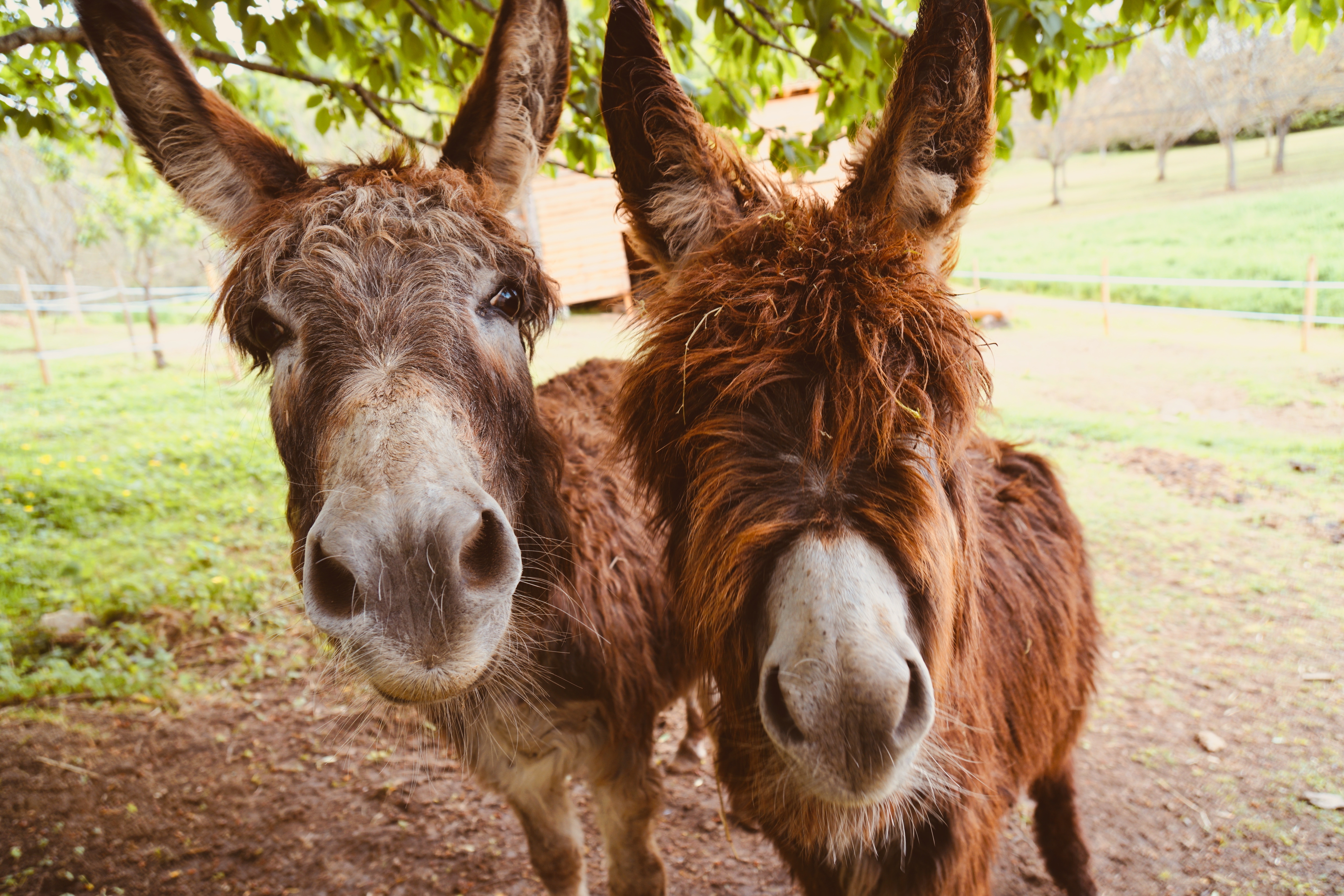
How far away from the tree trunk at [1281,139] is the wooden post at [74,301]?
81.2 ft

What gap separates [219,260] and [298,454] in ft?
3.19

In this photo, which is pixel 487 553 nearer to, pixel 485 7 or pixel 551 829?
pixel 551 829

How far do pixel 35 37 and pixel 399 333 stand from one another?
2.87 meters

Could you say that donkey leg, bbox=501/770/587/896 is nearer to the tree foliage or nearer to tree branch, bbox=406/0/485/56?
the tree foliage

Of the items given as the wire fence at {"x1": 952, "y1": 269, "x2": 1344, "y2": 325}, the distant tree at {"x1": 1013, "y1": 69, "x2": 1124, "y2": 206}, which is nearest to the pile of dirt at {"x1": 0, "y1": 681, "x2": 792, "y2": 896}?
the wire fence at {"x1": 952, "y1": 269, "x2": 1344, "y2": 325}

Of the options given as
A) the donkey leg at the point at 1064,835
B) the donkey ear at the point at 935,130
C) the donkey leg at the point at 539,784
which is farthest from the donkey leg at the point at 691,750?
the donkey ear at the point at 935,130

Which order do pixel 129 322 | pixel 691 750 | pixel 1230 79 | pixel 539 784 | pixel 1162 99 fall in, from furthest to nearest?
pixel 1162 99 → pixel 129 322 → pixel 1230 79 → pixel 691 750 → pixel 539 784

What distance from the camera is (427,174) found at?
2.07 meters

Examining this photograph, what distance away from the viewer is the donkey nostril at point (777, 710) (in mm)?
1297

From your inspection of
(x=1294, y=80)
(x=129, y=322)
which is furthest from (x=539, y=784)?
(x=129, y=322)

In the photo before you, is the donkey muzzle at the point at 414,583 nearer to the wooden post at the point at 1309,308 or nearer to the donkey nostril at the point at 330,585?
the donkey nostril at the point at 330,585

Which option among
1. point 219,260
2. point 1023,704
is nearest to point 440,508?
point 219,260

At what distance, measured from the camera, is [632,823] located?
270 centimetres

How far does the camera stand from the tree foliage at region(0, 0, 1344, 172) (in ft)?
9.25
